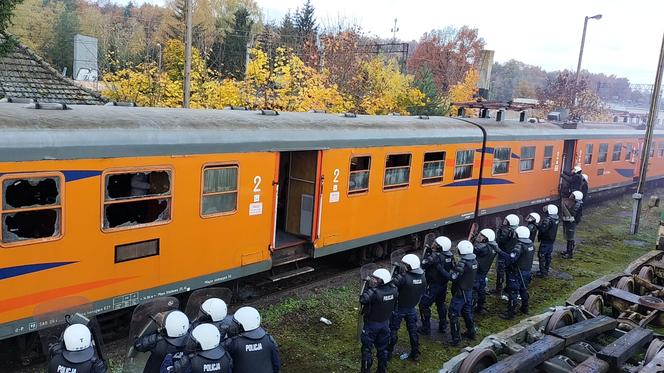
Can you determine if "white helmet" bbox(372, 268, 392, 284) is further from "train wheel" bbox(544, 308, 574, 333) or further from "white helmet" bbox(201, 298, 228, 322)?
"train wheel" bbox(544, 308, 574, 333)

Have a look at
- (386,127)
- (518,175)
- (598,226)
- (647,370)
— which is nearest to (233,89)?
(386,127)

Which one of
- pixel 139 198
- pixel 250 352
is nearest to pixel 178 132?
pixel 139 198

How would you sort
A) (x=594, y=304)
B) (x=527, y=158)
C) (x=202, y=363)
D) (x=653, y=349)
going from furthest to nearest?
(x=527, y=158) < (x=594, y=304) < (x=653, y=349) < (x=202, y=363)

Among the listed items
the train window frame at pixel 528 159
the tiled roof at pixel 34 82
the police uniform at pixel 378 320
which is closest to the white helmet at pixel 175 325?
the police uniform at pixel 378 320

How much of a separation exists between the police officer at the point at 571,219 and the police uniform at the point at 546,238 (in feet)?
6.84

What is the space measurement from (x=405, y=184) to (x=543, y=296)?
11.8 ft

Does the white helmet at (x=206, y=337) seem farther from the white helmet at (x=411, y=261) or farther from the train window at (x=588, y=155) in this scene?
the train window at (x=588, y=155)

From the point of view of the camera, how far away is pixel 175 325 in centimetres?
507

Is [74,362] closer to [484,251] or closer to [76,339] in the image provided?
[76,339]

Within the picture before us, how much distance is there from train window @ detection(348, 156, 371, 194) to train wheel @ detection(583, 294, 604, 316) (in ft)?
14.7

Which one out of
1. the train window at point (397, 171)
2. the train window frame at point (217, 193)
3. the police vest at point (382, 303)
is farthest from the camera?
the train window at point (397, 171)

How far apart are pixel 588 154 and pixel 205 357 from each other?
18282mm

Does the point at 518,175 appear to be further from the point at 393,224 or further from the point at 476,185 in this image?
the point at 393,224

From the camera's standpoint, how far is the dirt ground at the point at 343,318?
7867 mm
